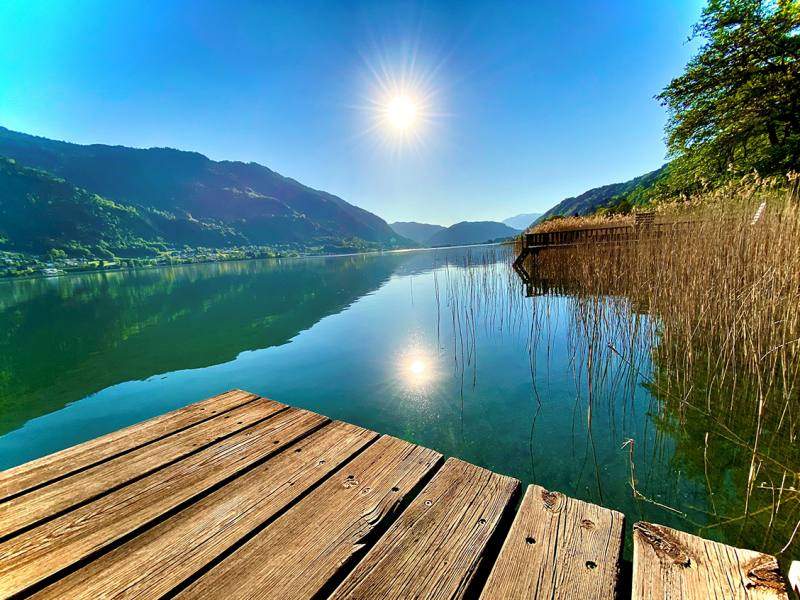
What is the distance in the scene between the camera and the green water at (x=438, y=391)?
7.02ft

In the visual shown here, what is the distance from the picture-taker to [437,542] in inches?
40.6

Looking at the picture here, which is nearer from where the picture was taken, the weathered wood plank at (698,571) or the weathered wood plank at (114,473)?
the weathered wood plank at (698,571)

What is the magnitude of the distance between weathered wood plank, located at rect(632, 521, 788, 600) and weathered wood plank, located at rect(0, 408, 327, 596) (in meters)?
1.50

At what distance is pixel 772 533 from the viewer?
1.63 metres

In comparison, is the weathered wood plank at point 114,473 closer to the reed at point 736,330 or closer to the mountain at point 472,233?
the reed at point 736,330

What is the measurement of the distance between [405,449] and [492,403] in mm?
1964

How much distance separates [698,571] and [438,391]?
280cm

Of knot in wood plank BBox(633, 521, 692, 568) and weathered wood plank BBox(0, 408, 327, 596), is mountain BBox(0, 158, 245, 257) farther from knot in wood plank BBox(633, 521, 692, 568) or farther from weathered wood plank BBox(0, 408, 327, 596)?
knot in wood plank BBox(633, 521, 692, 568)

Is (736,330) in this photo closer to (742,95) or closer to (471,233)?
(742,95)

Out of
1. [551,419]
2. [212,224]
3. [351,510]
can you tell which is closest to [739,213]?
[551,419]

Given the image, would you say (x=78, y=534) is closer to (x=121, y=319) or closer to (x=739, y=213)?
(x=739, y=213)

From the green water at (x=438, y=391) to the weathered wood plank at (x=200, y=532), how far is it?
145 centimetres

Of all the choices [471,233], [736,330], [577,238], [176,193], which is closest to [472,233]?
[471,233]

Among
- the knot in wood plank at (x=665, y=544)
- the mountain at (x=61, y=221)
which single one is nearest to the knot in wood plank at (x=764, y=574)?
the knot in wood plank at (x=665, y=544)
